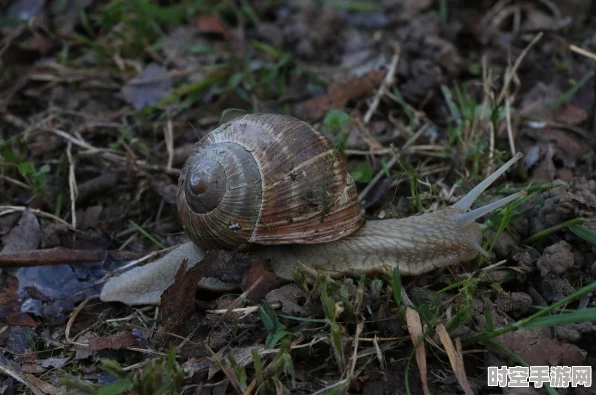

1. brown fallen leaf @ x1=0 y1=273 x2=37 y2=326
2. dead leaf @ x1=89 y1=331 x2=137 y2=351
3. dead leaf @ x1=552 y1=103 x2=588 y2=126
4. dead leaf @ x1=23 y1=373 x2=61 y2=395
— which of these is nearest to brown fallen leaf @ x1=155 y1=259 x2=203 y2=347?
dead leaf @ x1=89 y1=331 x2=137 y2=351

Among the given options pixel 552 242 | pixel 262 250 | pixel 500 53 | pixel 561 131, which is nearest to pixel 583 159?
pixel 561 131

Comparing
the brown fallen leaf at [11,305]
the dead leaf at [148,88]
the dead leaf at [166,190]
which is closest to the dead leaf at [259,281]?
the dead leaf at [166,190]

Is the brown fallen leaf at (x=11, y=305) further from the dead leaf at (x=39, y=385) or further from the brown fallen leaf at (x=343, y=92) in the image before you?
the brown fallen leaf at (x=343, y=92)

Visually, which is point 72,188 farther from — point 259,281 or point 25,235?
point 259,281

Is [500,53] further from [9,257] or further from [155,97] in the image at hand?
[9,257]

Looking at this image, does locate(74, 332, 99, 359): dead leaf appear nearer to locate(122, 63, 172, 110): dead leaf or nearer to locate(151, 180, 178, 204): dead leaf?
locate(151, 180, 178, 204): dead leaf

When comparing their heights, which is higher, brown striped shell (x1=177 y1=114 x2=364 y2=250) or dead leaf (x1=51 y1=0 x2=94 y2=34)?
dead leaf (x1=51 y1=0 x2=94 y2=34)
